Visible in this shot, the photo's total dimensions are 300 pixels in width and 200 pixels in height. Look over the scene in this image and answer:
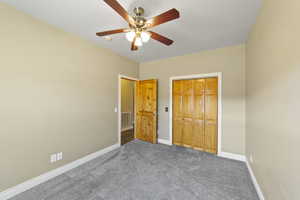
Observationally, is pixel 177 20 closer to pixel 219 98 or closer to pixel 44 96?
pixel 219 98

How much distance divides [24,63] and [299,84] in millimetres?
3087

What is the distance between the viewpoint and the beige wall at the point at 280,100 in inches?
34.1

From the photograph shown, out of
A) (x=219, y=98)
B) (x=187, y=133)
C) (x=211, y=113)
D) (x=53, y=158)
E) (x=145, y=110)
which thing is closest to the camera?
(x=53, y=158)

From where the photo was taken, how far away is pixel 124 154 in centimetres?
287

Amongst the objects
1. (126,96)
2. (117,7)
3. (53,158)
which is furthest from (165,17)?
(126,96)

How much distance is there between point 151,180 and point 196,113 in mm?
2009

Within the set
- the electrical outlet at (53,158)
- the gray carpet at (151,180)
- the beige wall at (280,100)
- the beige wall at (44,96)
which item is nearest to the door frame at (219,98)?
the gray carpet at (151,180)

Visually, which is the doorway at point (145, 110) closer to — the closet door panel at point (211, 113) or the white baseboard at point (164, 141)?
the white baseboard at point (164, 141)

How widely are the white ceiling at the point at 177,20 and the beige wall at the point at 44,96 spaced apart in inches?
11.4

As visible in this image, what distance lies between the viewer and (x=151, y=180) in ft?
6.43

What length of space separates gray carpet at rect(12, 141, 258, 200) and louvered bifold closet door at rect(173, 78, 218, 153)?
1.52 ft

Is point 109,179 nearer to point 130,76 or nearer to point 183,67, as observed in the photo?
point 130,76

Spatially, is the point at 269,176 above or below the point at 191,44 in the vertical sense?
below

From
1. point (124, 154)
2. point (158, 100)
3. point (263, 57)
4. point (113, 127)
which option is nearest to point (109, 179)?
point (124, 154)
